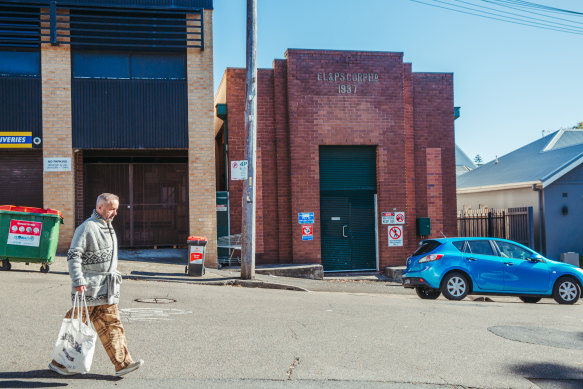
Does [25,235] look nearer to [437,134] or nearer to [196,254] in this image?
[196,254]

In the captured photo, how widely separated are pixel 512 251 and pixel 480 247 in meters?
0.74

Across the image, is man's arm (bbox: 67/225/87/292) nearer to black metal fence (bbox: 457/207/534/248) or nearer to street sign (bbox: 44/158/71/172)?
street sign (bbox: 44/158/71/172)

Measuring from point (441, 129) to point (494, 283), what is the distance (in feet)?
24.9

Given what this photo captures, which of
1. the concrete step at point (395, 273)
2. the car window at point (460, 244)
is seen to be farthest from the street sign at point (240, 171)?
the concrete step at point (395, 273)

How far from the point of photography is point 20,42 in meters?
15.9

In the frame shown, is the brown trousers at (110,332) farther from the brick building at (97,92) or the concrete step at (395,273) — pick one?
the concrete step at (395,273)

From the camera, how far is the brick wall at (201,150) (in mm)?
16422

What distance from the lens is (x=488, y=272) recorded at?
12.4 meters

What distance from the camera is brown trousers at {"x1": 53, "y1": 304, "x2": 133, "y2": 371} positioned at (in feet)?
18.4

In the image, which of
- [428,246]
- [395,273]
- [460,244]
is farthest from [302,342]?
[395,273]

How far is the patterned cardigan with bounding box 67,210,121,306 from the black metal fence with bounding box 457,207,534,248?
17.2 m

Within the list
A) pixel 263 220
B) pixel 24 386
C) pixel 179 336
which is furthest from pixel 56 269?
pixel 24 386

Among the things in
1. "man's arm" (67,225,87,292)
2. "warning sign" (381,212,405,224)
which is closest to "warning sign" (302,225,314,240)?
"warning sign" (381,212,405,224)

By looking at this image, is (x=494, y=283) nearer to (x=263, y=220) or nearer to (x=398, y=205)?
(x=398, y=205)
